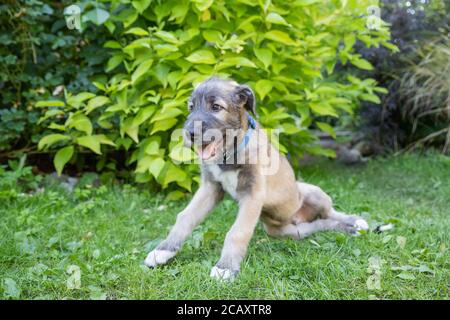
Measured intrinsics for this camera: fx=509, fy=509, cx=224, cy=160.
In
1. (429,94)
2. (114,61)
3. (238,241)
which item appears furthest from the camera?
(429,94)

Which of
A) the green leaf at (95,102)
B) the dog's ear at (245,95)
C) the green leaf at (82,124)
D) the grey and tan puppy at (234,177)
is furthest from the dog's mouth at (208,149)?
the green leaf at (82,124)

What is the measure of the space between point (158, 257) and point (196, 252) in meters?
0.45

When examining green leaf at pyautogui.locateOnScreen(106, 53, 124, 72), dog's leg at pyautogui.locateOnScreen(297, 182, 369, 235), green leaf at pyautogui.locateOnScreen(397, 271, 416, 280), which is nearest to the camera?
green leaf at pyautogui.locateOnScreen(397, 271, 416, 280)

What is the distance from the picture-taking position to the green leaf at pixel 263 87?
5.31 meters

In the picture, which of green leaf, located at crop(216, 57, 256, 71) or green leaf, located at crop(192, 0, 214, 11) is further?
green leaf, located at crop(216, 57, 256, 71)

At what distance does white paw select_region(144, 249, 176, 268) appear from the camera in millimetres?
3598

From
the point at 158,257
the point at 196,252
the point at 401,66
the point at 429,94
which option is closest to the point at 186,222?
the point at 196,252

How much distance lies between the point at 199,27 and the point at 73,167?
265 centimetres

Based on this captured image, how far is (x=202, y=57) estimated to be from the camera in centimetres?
500

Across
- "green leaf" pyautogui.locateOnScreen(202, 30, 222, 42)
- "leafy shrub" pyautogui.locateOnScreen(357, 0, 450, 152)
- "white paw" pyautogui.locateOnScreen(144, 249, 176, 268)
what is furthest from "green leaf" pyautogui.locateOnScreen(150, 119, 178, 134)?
"leafy shrub" pyautogui.locateOnScreen(357, 0, 450, 152)

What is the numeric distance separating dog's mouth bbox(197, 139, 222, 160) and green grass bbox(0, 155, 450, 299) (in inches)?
30.4

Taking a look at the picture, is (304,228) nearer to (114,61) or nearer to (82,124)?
(82,124)

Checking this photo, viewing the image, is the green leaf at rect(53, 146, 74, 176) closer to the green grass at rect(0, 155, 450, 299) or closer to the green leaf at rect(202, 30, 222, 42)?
the green grass at rect(0, 155, 450, 299)

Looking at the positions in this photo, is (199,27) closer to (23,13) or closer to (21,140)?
(23,13)
